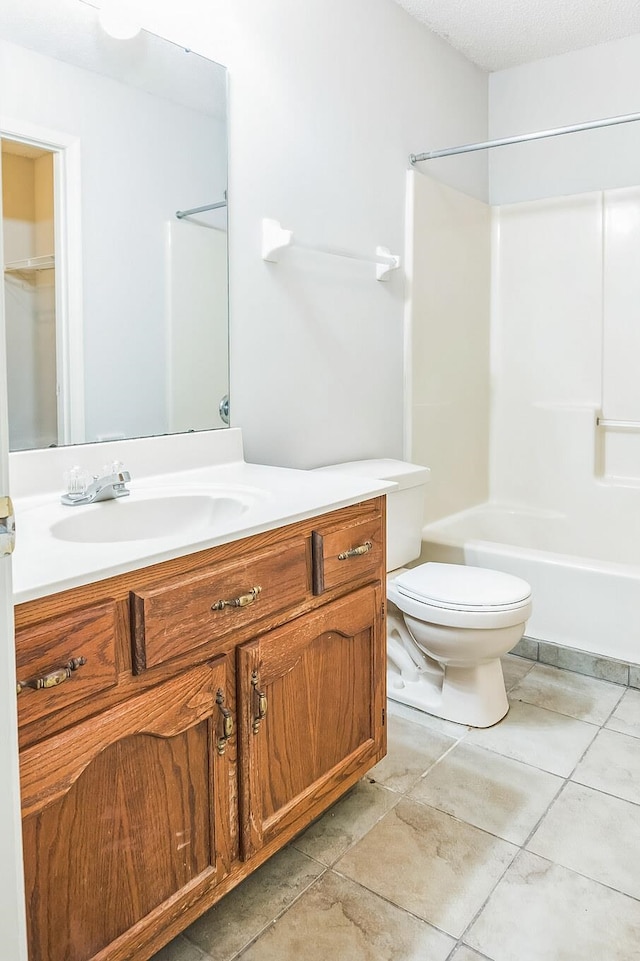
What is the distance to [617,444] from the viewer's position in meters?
3.07

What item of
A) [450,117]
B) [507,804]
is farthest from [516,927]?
[450,117]

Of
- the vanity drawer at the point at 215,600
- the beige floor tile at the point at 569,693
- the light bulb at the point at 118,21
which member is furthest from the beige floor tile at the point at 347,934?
the light bulb at the point at 118,21

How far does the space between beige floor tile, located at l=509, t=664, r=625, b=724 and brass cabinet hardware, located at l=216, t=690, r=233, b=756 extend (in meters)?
1.34

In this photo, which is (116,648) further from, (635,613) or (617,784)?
(635,613)

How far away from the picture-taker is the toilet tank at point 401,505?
226 cm

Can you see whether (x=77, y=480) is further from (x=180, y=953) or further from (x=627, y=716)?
(x=627, y=716)

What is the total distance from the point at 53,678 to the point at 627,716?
1.87m

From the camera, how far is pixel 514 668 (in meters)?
2.56

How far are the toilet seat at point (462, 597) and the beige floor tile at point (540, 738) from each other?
35cm

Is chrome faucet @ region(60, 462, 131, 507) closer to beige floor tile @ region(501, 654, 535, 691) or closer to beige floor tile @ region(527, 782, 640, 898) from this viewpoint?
beige floor tile @ region(527, 782, 640, 898)

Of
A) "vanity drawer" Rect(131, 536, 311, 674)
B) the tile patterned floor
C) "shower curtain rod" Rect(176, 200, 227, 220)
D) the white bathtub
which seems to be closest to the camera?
"vanity drawer" Rect(131, 536, 311, 674)

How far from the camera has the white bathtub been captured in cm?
239

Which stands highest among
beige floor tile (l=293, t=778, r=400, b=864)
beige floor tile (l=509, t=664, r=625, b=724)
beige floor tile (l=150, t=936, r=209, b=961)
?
beige floor tile (l=509, t=664, r=625, b=724)

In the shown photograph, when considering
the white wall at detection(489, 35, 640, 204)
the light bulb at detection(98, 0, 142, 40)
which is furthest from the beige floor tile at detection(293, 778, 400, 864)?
the white wall at detection(489, 35, 640, 204)
